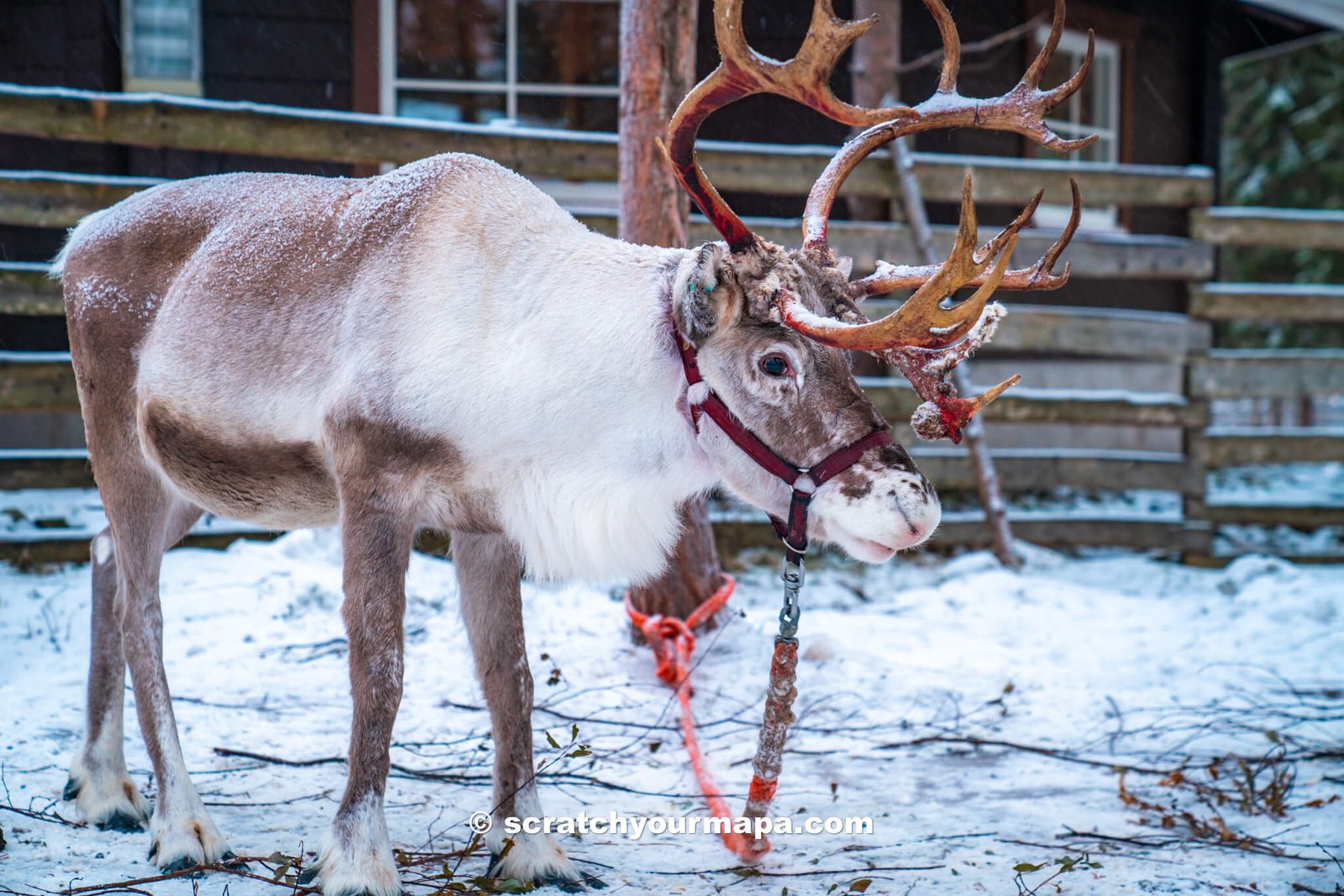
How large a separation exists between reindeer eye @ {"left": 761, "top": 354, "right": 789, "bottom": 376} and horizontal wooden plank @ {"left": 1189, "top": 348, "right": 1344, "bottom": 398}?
5265 millimetres

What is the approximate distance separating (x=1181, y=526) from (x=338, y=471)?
19.1ft

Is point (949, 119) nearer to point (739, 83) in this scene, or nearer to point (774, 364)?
point (739, 83)

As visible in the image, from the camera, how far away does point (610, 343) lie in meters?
2.52

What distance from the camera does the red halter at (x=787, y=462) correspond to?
241 centimetres

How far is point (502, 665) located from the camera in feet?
9.13

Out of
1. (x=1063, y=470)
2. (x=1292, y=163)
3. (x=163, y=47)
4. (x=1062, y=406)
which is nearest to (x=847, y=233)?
(x=1062, y=406)

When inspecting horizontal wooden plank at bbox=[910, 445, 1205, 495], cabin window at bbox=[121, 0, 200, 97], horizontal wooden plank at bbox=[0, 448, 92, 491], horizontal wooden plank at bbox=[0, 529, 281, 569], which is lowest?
horizontal wooden plank at bbox=[0, 529, 281, 569]

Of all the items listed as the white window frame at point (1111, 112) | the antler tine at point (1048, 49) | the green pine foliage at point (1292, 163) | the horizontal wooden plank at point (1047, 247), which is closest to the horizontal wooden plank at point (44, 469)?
the horizontal wooden plank at point (1047, 247)

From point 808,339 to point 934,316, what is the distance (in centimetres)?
31

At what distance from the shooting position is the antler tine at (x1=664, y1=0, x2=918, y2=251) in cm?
238

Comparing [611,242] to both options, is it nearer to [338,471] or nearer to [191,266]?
[338,471]

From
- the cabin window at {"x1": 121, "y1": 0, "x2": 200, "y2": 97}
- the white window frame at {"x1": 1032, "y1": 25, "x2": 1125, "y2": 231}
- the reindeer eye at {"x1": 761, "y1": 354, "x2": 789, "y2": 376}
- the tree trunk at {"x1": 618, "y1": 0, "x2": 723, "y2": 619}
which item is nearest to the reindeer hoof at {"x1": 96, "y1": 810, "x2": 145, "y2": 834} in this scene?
the tree trunk at {"x1": 618, "y1": 0, "x2": 723, "y2": 619}

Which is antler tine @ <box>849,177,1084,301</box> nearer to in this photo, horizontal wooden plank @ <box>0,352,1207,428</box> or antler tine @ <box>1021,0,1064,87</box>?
antler tine @ <box>1021,0,1064,87</box>

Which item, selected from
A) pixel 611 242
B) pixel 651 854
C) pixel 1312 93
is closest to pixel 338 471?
pixel 611 242
